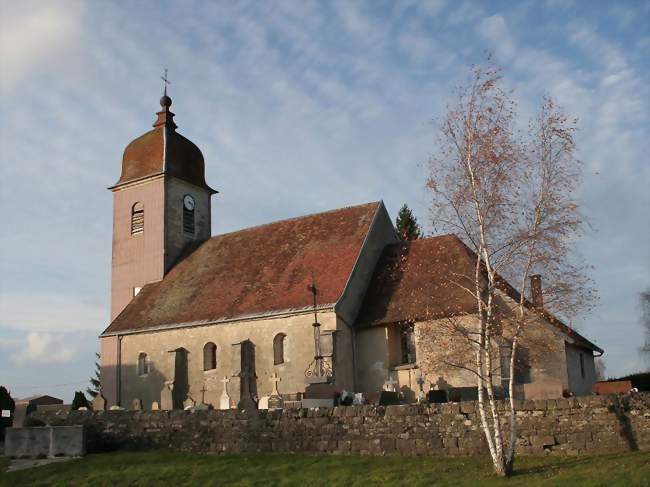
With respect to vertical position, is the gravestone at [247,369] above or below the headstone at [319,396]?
above

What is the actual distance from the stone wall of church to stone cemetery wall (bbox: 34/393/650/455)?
7.12 m

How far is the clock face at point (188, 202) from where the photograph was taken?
119ft

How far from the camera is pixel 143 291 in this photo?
113 feet

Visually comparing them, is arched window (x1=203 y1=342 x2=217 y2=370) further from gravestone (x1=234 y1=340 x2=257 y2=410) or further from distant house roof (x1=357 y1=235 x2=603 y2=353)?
distant house roof (x1=357 y1=235 x2=603 y2=353)

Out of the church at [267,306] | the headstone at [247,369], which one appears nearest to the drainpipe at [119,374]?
the church at [267,306]

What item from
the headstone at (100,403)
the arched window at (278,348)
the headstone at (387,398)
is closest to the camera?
the headstone at (387,398)

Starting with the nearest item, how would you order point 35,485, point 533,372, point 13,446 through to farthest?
1. point 35,485
2. point 13,446
3. point 533,372

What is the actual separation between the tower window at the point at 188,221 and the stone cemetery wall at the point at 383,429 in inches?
636

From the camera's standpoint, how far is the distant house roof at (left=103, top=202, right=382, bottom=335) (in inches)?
1110

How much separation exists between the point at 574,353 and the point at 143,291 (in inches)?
792

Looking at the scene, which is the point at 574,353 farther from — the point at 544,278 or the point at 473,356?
the point at 544,278

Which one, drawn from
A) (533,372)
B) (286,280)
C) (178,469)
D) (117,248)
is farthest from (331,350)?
(117,248)

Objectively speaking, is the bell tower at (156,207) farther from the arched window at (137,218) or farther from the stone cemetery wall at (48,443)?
the stone cemetery wall at (48,443)

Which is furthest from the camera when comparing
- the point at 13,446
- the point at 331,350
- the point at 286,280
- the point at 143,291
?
the point at 143,291
